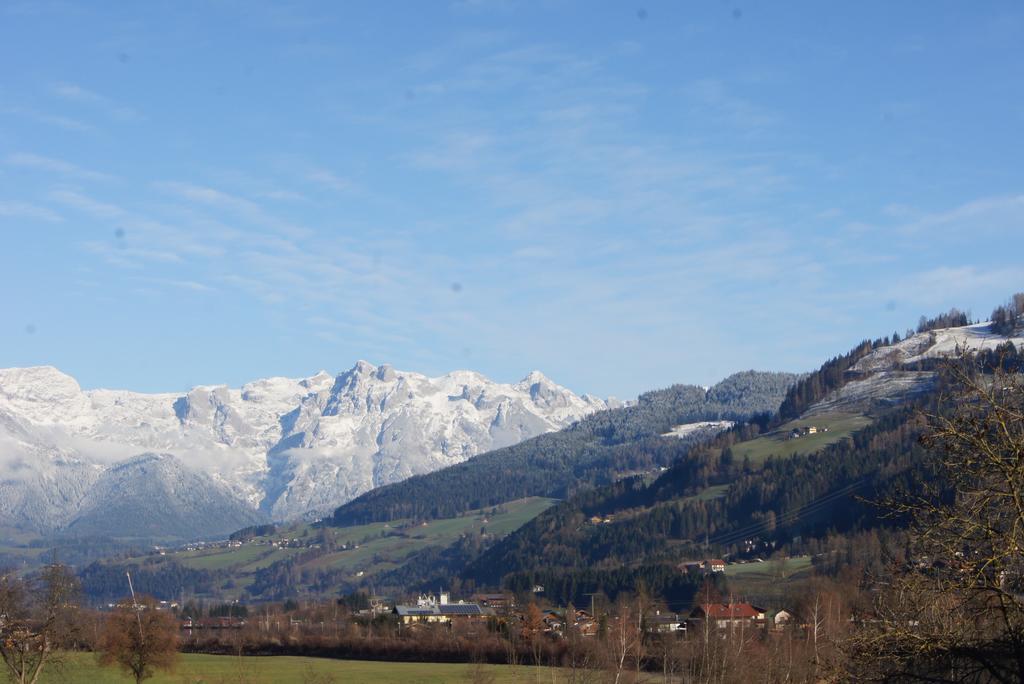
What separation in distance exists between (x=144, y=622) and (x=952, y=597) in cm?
8044

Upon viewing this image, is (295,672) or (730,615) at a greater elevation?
(730,615)

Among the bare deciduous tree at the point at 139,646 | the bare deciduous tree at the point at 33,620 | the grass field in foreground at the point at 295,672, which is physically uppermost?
the bare deciduous tree at the point at 33,620

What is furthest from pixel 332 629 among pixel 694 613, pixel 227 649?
pixel 694 613

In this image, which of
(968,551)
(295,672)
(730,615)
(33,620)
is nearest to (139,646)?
(295,672)

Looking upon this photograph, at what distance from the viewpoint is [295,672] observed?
10369 centimetres

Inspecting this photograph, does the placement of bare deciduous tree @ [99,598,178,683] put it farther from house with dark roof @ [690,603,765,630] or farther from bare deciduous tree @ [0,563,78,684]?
house with dark roof @ [690,603,765,630]

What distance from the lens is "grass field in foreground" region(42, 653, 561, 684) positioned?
88125mm

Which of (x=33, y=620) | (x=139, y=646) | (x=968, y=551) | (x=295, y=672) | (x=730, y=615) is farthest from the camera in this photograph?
(x=730, y=615)

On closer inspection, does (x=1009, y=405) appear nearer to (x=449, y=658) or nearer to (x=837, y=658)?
(x=837, y=658)

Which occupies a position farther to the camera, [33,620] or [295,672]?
[295,672]

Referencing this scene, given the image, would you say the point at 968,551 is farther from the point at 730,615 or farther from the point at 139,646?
the point at 730,615

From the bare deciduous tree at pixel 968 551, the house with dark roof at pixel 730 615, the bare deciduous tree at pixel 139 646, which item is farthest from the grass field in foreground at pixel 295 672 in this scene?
the bare deciduous tree at pixel 968 551

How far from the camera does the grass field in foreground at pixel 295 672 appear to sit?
289 feet

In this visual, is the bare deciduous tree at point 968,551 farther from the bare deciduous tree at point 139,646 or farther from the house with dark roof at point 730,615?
the house with dark roof at point 730,615
